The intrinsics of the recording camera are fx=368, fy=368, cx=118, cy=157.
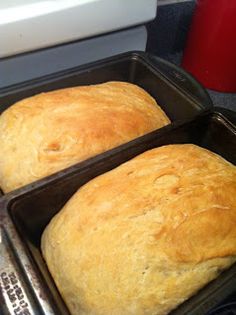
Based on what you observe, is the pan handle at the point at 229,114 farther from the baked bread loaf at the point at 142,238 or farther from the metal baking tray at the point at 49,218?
the baked bread loaf at the point at 142,238

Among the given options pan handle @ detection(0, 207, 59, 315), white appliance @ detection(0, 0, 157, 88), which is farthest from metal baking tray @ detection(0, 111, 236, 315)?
white appliance @ detection(0, 0, 157, 88)

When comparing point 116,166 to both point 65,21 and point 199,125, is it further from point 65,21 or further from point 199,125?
point 65,21

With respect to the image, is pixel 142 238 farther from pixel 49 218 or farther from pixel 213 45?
pixel 213 45

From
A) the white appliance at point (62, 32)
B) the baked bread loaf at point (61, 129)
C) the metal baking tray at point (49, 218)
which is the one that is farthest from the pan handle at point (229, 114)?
the white appliance at point (62, 32)

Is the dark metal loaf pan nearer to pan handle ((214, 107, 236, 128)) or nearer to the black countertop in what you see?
pan handle ((214, 107, 236, 128))

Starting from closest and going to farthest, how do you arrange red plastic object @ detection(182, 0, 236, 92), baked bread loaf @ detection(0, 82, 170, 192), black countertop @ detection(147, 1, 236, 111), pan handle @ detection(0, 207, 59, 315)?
pan handle @ detection(0, 207, 59, 315) < baked bread loaf @ detection(0, 82, 170, 192) < red plastic object @ detection(182, 0, 236, 92) < black countertop @ detection(147, 1, 236, 111)
